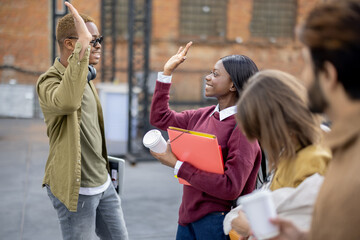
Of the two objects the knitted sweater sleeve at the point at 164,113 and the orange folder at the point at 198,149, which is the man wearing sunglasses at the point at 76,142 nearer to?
the knitted sweater sleeve at the point at 164,113

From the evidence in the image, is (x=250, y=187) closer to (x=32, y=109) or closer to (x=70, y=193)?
(x=70, y=193)

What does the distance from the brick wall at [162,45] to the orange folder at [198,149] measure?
12371 mm

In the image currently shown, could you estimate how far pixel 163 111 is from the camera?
249 cm

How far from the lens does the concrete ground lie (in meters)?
4.45

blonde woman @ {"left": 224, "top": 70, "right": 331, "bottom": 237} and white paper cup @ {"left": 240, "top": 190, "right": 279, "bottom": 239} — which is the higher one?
blonde woman @ {"left": 224, "top": 70, "right": 331, "bottom": 237}

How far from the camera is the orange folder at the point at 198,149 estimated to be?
1.95 m

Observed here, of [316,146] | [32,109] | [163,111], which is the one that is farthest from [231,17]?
[316,146]

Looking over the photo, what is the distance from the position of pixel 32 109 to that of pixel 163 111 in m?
11.2

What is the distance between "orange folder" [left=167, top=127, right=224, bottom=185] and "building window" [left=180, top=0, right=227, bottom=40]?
13.4 meters

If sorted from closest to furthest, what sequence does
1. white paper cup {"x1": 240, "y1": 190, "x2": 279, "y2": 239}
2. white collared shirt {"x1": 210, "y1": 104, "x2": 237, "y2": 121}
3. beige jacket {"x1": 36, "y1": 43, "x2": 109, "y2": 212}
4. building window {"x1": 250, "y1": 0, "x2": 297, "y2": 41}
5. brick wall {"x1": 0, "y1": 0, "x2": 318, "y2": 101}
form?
1. white paper cup {"x1": 240, "y1": 190, "x2": 279, "y2": 239}
2. beige jacket {"x1": 36, "y1": 43, "x2": 109, "y2": 212}
3. white collared shirt {"x1": 210, "y1": 104, "x2": 237, "y2": 121}
4. brick wall {"x1": 0, "y1": 0, "x2": 318, "y2": 101}
5. building window {"x1": 250, "y1": 0, "x2": 297, "y2": 41}

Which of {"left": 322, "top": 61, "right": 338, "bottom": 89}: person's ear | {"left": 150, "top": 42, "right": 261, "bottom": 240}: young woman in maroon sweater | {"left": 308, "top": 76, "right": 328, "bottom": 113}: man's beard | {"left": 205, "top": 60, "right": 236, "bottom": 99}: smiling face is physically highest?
{"left": 322, "top": 61, "right": 338, "bottom": 89}: person's ear

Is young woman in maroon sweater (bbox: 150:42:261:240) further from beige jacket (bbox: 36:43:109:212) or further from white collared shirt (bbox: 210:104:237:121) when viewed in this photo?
beige jacket (bbox: 36:43:109:212)

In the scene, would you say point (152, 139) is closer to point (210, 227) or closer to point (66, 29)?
point (210, 227)

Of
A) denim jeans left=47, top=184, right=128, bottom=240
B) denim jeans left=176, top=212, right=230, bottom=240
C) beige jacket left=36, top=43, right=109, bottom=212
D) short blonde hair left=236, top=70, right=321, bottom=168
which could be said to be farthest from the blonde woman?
denim jeans left=47, top=184, right=128, bottom=240
